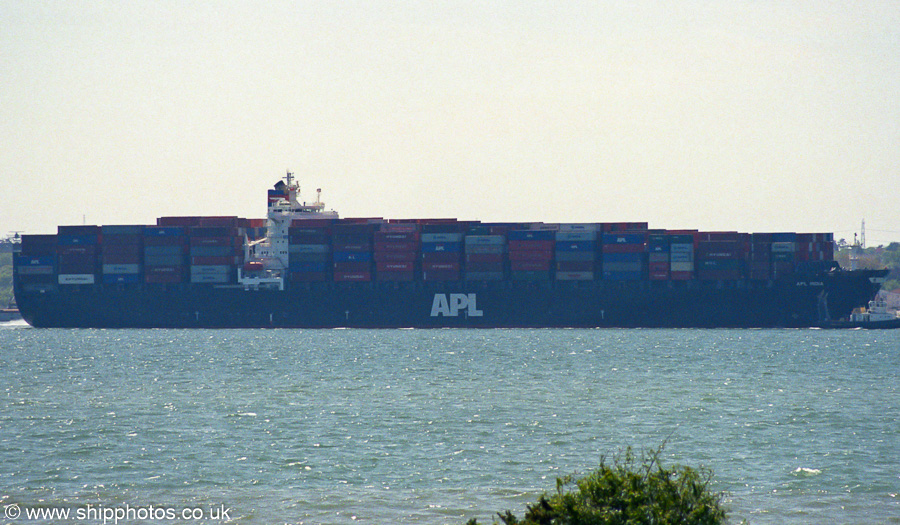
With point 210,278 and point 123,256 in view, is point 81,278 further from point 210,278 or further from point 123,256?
point 210,278

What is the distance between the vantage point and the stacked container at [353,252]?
3142 inches

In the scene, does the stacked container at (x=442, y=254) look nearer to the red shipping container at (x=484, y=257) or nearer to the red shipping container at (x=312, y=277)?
the red shipping container at (x=484, y=257)

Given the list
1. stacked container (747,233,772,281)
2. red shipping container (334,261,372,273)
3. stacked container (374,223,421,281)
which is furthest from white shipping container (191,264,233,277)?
stacked container (747,233,772,281)

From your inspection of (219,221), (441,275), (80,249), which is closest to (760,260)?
(441,275)

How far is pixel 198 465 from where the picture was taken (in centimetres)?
2377

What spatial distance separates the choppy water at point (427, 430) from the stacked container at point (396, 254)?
71.8 feet

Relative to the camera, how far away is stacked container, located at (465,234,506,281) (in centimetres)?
7888

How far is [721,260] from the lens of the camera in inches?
3009

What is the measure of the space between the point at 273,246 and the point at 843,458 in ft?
222

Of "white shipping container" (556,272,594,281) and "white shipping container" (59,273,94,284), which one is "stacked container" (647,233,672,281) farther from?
"white shipping container" (59,273,94,284)

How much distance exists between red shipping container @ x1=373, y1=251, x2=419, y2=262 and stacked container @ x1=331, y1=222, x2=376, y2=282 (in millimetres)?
837

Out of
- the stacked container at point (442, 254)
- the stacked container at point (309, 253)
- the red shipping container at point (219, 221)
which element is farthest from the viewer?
the red shipping container at point (219, 221)

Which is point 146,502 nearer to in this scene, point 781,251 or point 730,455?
point 730,455

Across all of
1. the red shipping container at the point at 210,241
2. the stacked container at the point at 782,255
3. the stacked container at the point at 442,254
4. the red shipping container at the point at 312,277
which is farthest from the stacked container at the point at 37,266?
the stacked container at the point at 782,255
